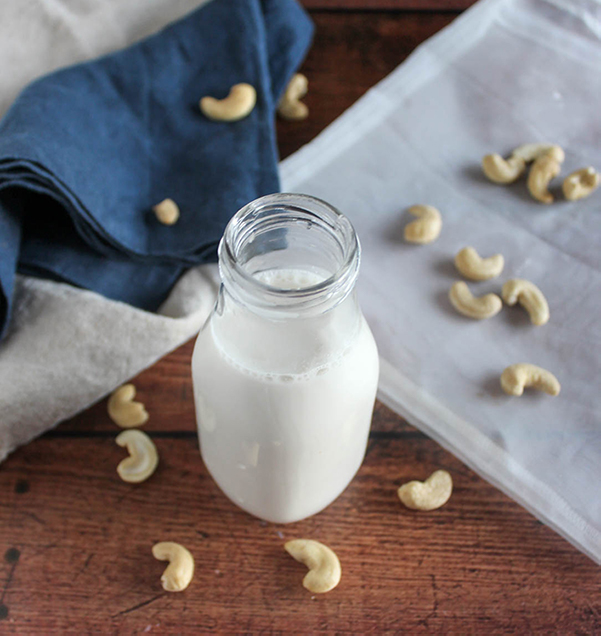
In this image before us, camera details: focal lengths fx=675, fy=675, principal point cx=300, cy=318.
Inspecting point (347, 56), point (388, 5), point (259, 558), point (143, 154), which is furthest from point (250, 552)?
point (388, 5)

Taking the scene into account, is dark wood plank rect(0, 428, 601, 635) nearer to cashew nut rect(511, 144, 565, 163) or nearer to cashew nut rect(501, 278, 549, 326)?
cashew nut rect(501, 278, 549, 326)

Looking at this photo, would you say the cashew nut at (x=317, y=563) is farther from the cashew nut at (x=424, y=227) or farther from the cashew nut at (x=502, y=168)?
the cashew nut at (x=502, y=168)

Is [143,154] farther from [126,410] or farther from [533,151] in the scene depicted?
[533,151]

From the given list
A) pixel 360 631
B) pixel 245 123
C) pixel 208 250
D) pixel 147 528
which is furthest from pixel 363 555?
pixel 245 123

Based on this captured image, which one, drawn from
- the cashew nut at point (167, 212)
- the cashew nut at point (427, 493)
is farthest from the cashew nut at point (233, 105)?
the cashew nut at point (427, 493)

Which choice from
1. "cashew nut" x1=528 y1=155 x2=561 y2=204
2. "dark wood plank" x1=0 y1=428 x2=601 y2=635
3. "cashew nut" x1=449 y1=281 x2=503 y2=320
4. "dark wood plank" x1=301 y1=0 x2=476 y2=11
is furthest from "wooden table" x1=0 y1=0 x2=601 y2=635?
"dark wood plank" x1=301 y1=0 x2=476 y2=11

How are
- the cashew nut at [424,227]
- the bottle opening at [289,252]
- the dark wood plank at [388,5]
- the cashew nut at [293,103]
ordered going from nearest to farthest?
the bottle opening at [289,252]
the cashew nut at [424,227]
the cashew nut at [293,103]
the dark wood plank at [388,5]

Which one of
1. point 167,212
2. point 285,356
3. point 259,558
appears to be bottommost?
point 259,558

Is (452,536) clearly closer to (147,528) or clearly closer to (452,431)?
(452,431)
